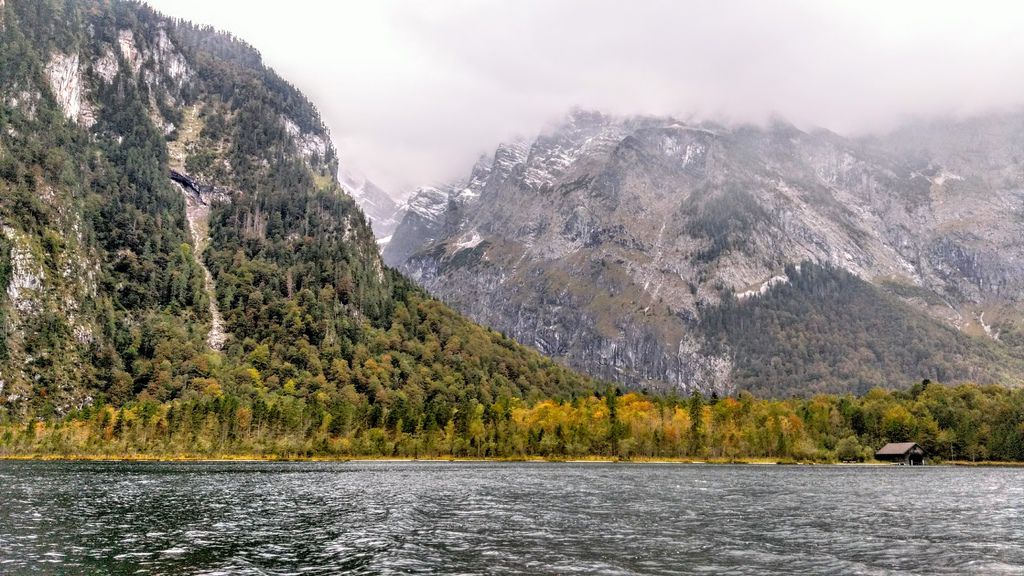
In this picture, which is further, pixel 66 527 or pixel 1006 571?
pixel 66 527

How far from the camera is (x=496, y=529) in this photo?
62.3 m

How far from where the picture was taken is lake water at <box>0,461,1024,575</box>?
46000 millimetres

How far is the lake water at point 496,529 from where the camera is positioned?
46000 mm

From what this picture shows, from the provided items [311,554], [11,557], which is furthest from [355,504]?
[11,557]

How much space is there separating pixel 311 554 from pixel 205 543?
376 inches

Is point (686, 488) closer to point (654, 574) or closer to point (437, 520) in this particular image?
point (437, 520)

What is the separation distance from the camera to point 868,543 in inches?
2223

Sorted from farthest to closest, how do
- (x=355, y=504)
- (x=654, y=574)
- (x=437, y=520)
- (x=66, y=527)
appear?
(x=355, y=504)
(x=437, y=520)
(x=66, y=527)
(x=654, y=574)

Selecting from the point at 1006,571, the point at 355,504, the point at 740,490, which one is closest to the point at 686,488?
the point at 740,490

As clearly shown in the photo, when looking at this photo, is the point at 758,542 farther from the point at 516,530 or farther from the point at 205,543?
the point at 205,543

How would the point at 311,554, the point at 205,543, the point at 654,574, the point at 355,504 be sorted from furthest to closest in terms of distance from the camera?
1. the point at 355,504
2. the point at 205,543
3. the point at 311,554
4. the point at 654,574

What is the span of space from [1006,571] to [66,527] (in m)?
67.5

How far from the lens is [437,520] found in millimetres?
69188

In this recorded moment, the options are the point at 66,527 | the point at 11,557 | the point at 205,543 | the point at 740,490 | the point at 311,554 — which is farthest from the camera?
Answer: the point at 740,490
